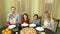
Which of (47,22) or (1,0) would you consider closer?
(47,22)

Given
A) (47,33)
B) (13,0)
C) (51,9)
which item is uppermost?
(13,0)

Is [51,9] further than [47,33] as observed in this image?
Yes

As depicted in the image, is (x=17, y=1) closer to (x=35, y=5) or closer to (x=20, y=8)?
(x=20, y=8)

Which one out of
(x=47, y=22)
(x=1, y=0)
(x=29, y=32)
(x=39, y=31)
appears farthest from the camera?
(x=1, y=0)

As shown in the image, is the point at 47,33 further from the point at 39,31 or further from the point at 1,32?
the point at 1,32

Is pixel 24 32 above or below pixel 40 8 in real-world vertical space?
below

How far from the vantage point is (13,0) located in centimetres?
458

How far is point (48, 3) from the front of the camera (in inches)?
185

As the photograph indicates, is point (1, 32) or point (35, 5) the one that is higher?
point (35, 5)

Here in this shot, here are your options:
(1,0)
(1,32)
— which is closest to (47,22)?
(1,32)

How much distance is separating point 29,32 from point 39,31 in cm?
27

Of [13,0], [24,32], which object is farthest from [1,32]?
[13,0]

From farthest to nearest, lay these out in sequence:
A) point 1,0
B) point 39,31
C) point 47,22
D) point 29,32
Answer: point 1,0 < point 47,22 < point 39,31 < point 29,32

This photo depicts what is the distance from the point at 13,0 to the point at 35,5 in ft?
2.28
